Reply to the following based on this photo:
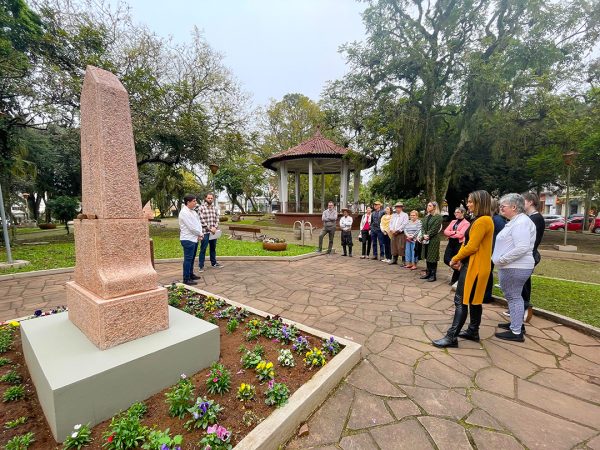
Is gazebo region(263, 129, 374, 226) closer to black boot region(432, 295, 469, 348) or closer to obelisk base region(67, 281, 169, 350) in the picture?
black boot region(432, 295, 469, 348)

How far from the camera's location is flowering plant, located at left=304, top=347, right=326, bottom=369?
8.59ft

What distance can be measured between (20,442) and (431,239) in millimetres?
6519

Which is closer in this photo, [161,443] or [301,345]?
[161,443]

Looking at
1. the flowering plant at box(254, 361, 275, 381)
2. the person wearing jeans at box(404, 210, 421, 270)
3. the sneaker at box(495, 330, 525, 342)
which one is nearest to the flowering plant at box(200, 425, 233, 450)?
the flowering plant at box(254, 361, 275, 381)

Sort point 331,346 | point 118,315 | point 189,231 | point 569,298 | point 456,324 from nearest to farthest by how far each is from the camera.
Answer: point 118,315
point 331,346
point 456,324
point 569,298
point 189,231

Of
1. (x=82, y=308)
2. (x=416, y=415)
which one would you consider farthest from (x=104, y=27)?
(x=416, y=415)

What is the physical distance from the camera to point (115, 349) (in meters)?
2.23

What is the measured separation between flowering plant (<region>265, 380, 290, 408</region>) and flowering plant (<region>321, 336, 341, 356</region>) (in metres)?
0.77

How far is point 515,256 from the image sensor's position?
3.18 metres

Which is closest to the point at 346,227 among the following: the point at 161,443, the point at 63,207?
the point at 161,443

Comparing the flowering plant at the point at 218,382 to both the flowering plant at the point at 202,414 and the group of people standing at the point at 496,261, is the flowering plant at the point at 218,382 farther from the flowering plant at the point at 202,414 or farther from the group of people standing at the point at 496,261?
the group of people standing at the point at 496,261

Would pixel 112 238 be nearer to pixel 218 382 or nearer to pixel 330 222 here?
pixel 218 382

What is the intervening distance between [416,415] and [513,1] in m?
18.1

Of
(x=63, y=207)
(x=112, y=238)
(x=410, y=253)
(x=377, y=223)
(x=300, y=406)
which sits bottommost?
(x=300, y=406)
